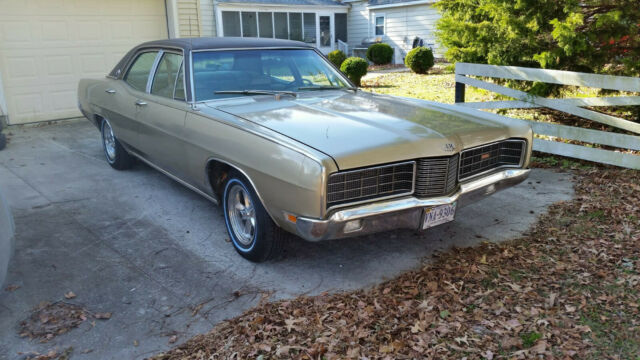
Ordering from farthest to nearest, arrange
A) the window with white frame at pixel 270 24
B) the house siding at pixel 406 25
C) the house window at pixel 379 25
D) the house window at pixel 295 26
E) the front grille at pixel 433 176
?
the house window at pixel 379 25 < the house window at pixel 295 26 < the house siding at pixel 406 25 < the window with white frame at pixel 270 24 < the front grille at pixel 433 176

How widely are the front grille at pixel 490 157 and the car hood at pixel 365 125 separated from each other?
0.35 ft

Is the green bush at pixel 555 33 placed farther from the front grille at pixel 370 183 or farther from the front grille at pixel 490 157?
the front grille at pixel 370 183

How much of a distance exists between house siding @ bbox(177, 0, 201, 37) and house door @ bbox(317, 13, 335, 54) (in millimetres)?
13196

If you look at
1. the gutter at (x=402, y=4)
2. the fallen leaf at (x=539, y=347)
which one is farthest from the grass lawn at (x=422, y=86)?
the fallen leaf at (x=539, y=347)

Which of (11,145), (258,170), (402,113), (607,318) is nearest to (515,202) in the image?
(402,113)

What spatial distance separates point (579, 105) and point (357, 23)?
19.9 meters

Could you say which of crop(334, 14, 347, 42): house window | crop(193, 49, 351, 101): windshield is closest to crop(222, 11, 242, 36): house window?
crop(334, 14, 347, 42): house window

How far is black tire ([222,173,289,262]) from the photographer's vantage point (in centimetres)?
387

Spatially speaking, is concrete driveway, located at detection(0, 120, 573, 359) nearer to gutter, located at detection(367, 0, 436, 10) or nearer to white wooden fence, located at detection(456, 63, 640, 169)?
white wooden fence, located at detection(456, 63, 640, 169)

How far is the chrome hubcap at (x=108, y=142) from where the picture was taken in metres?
6.73

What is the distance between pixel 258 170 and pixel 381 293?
47.4 inches

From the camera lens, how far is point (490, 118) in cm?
445

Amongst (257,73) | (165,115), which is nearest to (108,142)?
(165,115)

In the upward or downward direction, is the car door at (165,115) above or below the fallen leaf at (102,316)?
above
